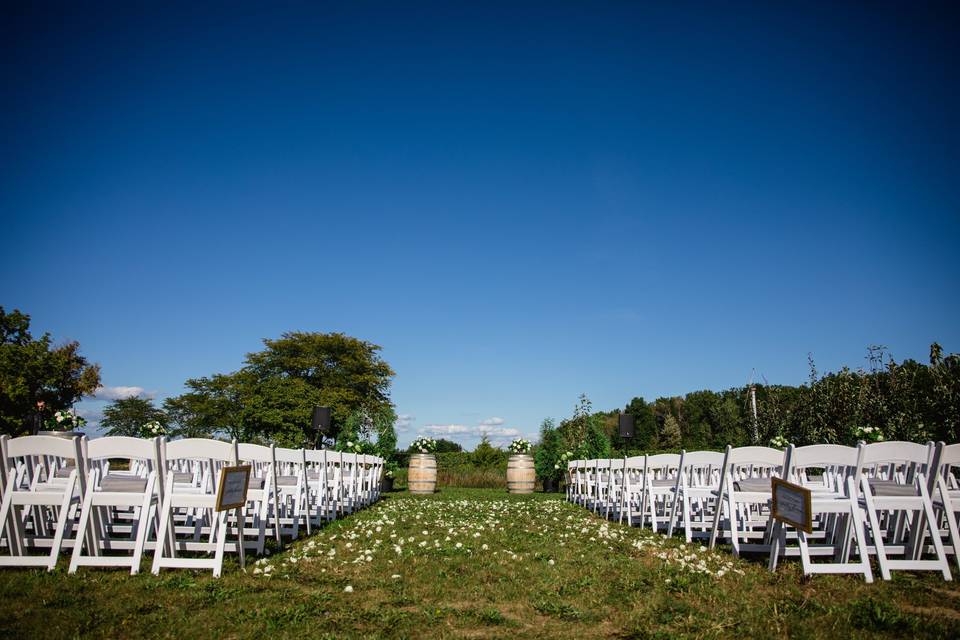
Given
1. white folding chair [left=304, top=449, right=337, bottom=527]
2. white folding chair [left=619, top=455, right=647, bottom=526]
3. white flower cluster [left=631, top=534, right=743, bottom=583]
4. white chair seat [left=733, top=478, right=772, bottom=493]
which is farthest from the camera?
white folding chair [left=619, top=455, right=647, bottom=526]

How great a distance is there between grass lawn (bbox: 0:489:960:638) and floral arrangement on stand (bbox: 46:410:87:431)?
27.4ft

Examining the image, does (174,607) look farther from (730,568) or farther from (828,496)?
(828,496)

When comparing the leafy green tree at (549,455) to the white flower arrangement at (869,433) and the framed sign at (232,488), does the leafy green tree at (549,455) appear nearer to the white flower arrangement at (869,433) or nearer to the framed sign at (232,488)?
the white flower arrangement at (869,433)

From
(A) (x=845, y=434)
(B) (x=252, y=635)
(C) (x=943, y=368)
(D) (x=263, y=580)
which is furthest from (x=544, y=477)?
(B) (x=252, y=635)

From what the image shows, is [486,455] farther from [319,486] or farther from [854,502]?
[854,502]

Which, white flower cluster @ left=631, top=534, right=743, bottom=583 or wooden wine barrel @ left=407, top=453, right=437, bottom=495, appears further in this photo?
wooden wine barrel @ left=407, top=453, right=437, bottom=495

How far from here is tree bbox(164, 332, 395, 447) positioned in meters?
49.0

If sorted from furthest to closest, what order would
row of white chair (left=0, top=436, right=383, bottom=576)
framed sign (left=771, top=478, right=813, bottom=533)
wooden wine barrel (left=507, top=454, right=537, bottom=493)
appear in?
wooden wine barrel (left=507, top=454, right=537, bottom=493)
row of white chair (left=0, top=436, right=383, bottom=576)
framed sign (left=771, top=478, right=813, bottom=533)

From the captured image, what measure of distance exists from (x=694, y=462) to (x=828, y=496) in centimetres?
180

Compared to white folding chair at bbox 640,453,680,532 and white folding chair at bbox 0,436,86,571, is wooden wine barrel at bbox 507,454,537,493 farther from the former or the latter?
white folding chair at bbox 0,436,86,571

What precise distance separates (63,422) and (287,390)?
37.9 metres

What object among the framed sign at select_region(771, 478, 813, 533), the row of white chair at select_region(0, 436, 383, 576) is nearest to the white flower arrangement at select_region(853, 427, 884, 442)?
the framed sign at select_region(771, 478, 813, 533)

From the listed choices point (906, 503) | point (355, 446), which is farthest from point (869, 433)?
point (355, 446)

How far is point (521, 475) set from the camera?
64.2ft
